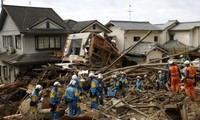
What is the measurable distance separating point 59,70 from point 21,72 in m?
4.22

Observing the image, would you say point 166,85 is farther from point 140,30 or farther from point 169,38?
point 169,38

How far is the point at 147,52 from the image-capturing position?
1148 inches

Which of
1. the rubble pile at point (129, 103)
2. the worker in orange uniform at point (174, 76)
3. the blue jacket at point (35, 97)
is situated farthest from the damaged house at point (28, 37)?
the worker in orange uniform at point (174, 76)

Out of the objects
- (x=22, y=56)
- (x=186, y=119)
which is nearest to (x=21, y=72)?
(x=22, y=56)

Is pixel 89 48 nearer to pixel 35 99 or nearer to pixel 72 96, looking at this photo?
pixel 35 99

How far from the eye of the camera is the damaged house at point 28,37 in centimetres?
2303

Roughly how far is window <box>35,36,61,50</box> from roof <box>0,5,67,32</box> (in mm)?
1406

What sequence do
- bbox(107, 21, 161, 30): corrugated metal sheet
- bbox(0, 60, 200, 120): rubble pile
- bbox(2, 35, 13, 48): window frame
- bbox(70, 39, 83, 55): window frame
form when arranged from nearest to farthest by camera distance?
bbox(0, 60, 200, 120): rubble pile < bbox(70, 39, 83, 55): window frame < bbox(2, 35, 13, 48): window frame < bbox(107, 21, 161, 30): corrugated metal sheet

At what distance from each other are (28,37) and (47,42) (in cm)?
190

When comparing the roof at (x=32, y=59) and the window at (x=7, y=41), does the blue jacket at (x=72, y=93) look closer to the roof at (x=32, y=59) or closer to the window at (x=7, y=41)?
the roof at (x=32, y=59)

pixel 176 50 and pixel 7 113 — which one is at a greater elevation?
pixel 176 50

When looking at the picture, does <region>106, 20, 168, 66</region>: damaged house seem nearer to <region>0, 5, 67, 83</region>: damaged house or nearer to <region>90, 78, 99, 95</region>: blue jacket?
<region>0, 5, 67, 83</region>: damaged house

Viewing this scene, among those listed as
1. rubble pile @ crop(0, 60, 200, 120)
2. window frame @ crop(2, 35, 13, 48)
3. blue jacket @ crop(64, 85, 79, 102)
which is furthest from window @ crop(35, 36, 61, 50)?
blue jacket @ crop(64, 85, 79, 102)

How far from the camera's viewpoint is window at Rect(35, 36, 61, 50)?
24.6 metres
